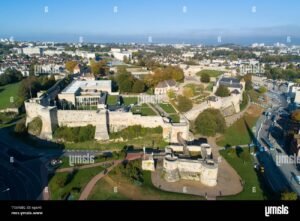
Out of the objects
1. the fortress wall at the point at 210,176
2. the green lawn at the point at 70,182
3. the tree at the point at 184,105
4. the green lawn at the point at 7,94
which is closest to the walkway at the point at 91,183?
the green lawn at the point at 70,182

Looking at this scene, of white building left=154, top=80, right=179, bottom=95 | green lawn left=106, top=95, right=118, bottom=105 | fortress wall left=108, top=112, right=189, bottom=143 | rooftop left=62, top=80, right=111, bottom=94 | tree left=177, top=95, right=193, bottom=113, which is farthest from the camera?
white building left=154, top=80, right=179, bottom=95

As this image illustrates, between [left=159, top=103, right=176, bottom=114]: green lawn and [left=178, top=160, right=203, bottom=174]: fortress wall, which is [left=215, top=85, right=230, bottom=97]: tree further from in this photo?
[left=178, top=160, right=203, bottom=174]: fortress wall

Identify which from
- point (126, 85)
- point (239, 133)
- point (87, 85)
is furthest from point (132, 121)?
point (87, 85)

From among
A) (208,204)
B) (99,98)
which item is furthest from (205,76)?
(208,204)

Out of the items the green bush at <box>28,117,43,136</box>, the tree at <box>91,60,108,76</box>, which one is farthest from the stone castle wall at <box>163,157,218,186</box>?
the tree at <box>91,60,108,76</box>

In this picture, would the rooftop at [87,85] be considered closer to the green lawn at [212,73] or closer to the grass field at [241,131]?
the grass field at [241,131]

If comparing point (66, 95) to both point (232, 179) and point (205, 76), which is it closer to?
point (232, 179)
